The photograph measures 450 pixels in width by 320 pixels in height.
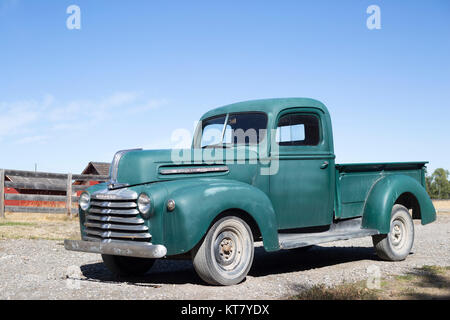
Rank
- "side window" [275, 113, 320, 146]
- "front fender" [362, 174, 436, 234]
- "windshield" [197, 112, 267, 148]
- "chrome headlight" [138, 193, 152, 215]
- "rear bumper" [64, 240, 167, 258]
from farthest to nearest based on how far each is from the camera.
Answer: "front fender" [362, 174, 436, 234], "side window" [275, 113, 320, 146], "windshield" [197, 112, 267, 148], "chrome headlight" [138, 193, 152, 215], "rear bumper" [64, 240, 167, 258]

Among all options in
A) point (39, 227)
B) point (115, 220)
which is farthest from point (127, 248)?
point (39, 227)

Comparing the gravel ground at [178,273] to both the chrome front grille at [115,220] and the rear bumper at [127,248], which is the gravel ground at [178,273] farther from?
the chrome front grille at [115,220]

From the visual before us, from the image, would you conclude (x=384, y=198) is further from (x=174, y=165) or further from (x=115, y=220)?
(x=115, y=220)

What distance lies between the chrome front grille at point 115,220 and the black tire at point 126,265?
2.42 feet

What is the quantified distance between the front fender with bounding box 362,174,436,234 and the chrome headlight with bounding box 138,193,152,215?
11.5ft

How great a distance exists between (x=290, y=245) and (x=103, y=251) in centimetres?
209

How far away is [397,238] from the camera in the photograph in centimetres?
747

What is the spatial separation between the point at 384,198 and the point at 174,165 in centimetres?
328

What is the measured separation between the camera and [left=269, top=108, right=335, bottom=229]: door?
6086mm

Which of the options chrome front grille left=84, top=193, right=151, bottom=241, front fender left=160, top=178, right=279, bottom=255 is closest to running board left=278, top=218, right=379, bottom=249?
front fender left=160, top=178, right=279, bottom=255

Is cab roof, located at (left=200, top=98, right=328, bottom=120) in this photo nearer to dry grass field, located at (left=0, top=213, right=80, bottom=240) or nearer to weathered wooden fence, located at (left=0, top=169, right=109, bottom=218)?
dry grass field, located at (left=0, top=213, right=80, bottom=240)
